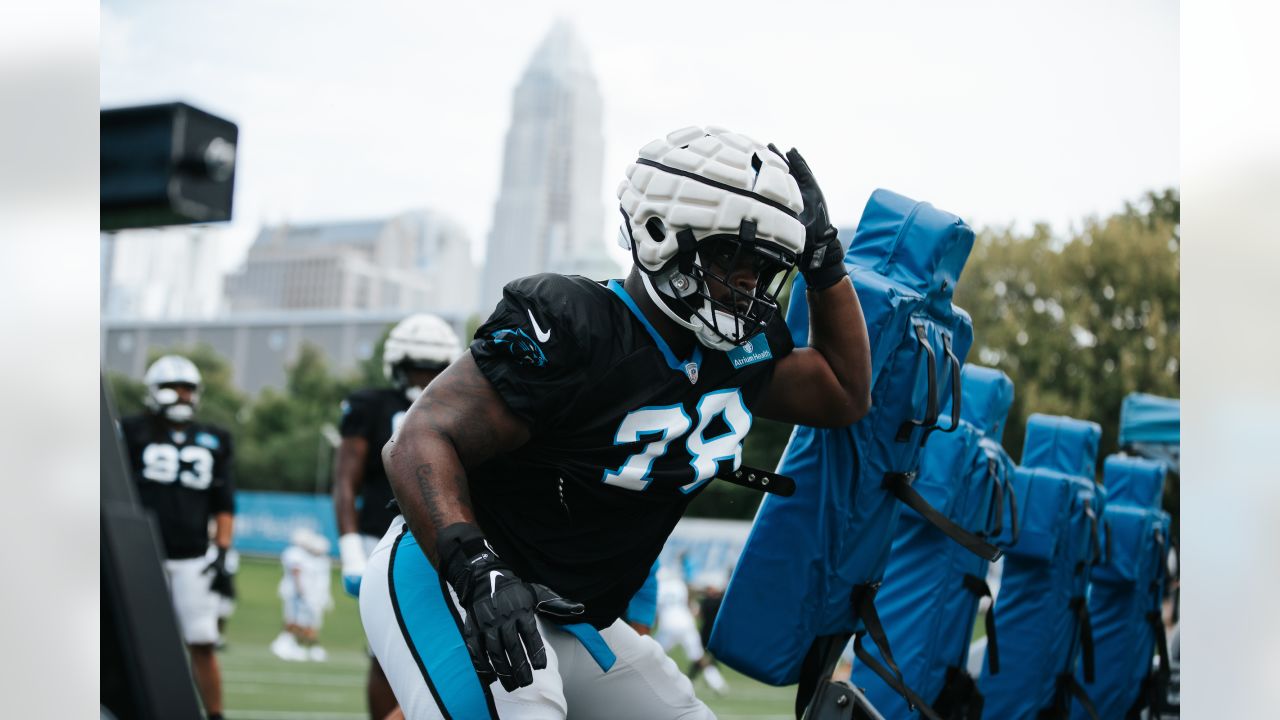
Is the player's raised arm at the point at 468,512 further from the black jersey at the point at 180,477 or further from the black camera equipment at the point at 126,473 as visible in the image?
the black jersey at the point at 180,477

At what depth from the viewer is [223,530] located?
7.90 metres

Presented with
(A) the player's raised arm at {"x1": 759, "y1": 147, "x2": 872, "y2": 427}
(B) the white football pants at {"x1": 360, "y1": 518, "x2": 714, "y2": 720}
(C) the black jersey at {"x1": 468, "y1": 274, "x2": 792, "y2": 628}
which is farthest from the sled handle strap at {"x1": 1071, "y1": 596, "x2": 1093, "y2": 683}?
(C) the black jersey at {"x1": 468, "y1": 274, "x2": 792, "y2": 628}

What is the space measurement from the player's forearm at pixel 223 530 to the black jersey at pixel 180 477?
0.05 meters

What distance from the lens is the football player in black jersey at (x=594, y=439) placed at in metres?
2.43

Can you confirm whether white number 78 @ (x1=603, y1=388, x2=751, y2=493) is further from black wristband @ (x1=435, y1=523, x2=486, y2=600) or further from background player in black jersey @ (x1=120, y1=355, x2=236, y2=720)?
background player in black jersey @ (x1=120, y1=355, x2=236, y2=720)

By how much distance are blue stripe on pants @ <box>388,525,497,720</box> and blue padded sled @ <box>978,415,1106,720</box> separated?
11.6ft

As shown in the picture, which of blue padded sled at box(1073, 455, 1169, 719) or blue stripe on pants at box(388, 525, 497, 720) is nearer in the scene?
blue stripe on pants at box(388, 525, 497, 720)

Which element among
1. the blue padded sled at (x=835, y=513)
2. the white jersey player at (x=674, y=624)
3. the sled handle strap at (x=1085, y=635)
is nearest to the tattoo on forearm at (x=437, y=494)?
the blue padded sled at (x=835, y=513)

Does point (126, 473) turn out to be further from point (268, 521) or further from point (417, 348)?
point (268, 521)

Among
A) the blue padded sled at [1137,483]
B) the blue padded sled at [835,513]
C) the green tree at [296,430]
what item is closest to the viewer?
the blue padded sled at [835,513]

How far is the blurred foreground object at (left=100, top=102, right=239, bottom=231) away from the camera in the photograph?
4.35ft

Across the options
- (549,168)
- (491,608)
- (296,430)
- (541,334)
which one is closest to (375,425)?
(541,334)
